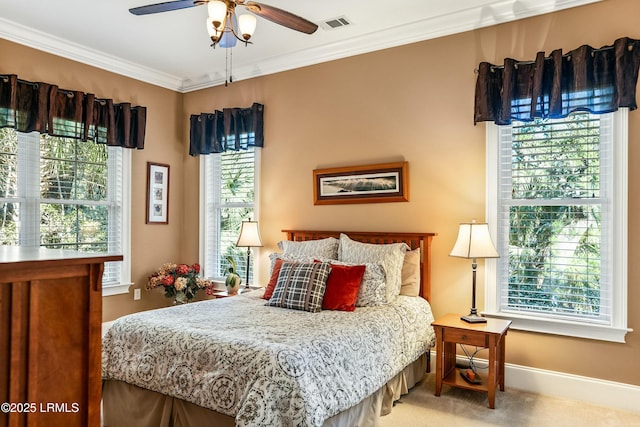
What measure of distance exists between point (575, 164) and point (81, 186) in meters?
4.43

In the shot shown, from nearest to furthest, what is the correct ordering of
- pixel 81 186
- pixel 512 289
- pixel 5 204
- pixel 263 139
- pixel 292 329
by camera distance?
1. pixel 292 329
2. pixel 512 289
3. pixel 5 204
4. pixel 81 186
5. pixel 263 139

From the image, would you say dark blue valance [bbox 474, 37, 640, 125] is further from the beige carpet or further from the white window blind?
the beige carpet

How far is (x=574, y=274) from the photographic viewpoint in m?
3.30

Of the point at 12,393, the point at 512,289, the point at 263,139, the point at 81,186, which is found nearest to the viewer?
the point at 12,393

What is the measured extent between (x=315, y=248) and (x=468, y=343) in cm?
151

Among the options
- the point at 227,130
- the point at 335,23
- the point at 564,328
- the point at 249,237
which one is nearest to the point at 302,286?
the point at 249,237

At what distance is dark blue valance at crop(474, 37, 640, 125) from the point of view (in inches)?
119

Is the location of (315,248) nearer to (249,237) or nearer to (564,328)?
(249,237)

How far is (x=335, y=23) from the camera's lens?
12.6 ft

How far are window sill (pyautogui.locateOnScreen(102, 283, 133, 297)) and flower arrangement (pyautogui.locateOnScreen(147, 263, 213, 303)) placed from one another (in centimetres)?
23

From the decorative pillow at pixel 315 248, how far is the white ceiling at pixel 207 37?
1.78 metres

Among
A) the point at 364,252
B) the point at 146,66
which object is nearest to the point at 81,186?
the point at 146,66

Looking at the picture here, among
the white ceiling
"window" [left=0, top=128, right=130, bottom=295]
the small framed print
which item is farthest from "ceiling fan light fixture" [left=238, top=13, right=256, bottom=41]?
the small framed print

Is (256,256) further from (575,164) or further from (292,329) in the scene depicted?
(575,164)
